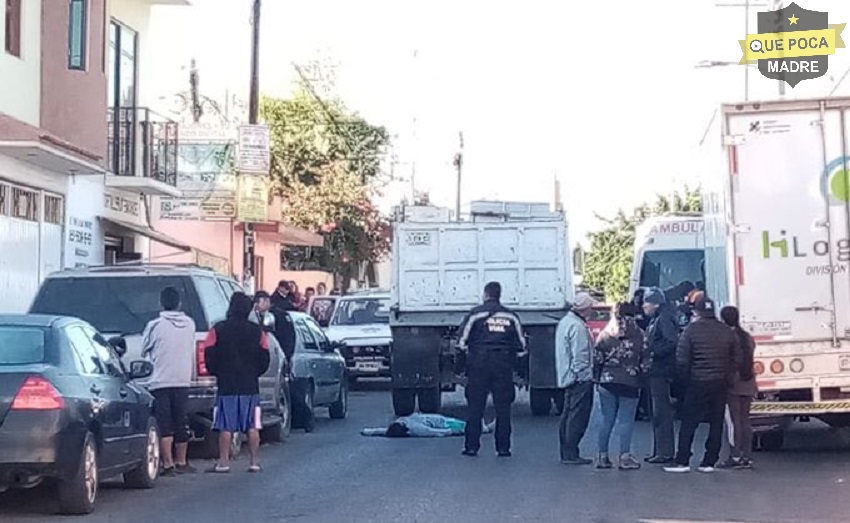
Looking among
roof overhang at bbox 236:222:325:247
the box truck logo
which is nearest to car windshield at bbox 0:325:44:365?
the box truck logo

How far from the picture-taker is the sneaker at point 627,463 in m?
15.4

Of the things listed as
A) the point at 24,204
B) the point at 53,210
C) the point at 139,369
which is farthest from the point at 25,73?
the point at 139,369

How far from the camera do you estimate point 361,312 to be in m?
29.4

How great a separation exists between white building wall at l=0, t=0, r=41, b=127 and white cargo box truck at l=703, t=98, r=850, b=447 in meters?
11.3

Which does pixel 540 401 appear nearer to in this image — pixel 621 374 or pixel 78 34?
pixel 621 374

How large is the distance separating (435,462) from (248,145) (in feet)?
41.3

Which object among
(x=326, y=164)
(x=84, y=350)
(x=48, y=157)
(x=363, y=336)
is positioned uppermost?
(x=326, y=164)

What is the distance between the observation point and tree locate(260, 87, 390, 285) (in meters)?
47.9

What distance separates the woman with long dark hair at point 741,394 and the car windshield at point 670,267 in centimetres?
926

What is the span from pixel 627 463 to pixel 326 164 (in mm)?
33466

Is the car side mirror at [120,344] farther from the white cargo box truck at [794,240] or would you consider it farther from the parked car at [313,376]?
the white cargo box truck at [794,240]

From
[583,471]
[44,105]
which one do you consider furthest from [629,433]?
[44,105]

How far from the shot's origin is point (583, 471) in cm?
1529

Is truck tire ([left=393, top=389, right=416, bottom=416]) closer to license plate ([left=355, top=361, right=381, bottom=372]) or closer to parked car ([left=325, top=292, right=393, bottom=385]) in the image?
parked car ([left=325, top=292, right=393, bottom=385])
